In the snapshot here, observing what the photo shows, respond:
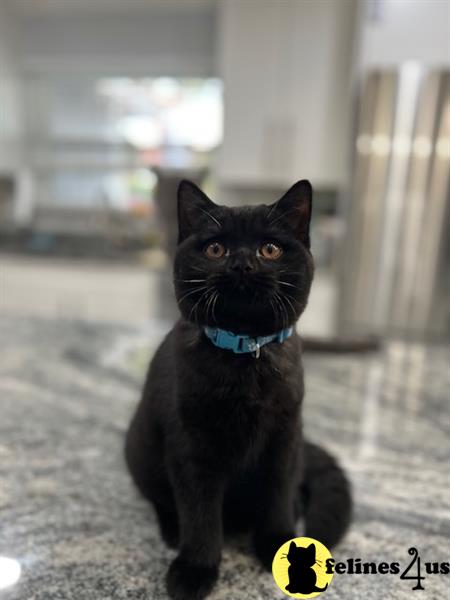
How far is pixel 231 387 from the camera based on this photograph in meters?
0.53

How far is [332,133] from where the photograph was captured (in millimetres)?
2768

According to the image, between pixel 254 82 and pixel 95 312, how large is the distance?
61.8 inches

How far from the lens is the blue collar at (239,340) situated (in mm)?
→ 522

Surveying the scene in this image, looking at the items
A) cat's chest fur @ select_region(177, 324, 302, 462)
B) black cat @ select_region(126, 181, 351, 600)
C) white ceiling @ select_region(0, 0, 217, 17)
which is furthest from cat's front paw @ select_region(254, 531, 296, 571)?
white ceiling @ select_region(0, 0, 217, 17)

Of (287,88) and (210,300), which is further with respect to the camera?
(287,88)

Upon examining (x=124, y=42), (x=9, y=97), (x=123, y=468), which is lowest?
(x=123, y=468)

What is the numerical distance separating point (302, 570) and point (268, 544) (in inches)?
2.4

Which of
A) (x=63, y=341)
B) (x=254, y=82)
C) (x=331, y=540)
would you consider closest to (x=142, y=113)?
(x=254, y=82)

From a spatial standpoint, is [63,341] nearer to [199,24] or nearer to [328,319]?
[328,319]

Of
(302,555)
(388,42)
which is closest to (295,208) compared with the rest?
(302,555)

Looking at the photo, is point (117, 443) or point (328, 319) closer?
point (117, 443)

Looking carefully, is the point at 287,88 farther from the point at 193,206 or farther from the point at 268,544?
the point at 268,544

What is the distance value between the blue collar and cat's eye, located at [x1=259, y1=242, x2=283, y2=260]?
8 centimetres

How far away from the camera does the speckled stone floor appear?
0.54 meters
